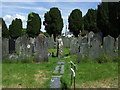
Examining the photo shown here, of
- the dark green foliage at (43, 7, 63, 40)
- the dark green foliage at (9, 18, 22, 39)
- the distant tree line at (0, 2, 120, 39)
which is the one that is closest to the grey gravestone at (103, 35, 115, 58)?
the distant tree line at (0, 2, 120, 39)

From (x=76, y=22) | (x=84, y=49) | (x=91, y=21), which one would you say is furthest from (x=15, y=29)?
(x=84, y=49)

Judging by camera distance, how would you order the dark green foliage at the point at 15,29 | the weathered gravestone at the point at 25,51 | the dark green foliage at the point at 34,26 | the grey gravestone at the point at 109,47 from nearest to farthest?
the grey gravestone at the point at 109,47, the weathered gravestone at the point at 25,51, the dark green foliage at the point at 15,29, the dark green foliage at the point at 34,26

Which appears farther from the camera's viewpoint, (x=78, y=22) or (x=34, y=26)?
(x=34, y=26)

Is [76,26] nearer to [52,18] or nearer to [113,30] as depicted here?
[52,18]

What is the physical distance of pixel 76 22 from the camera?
44188 millimetres

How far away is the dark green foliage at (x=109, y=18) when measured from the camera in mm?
26266

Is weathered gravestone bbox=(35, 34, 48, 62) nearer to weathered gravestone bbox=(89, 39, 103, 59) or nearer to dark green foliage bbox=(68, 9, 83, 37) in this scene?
weathered gravestone bbox=(89, 39, 103, 59)

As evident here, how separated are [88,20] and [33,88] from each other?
37017 millimetres

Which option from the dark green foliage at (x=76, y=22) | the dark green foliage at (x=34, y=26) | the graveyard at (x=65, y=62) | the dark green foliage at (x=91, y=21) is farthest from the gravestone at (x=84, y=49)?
the dark green foliage at (x=34, y=26)

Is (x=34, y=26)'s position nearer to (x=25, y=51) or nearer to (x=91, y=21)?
(x=91, y=21)

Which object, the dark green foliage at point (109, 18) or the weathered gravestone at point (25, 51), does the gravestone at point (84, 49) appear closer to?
the weathered gravestone at point (25, 51)

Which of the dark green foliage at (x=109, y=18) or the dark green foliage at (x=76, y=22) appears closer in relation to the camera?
the dark green foliage at (x=109, y=18)

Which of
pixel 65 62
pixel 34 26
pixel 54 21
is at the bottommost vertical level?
pixel 65 62

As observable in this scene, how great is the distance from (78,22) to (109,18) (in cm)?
1695
